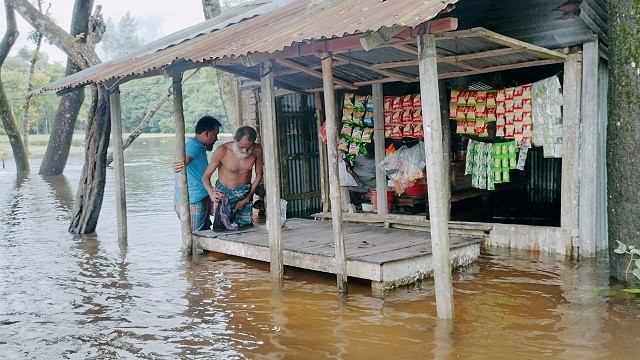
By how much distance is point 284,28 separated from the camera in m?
6.73

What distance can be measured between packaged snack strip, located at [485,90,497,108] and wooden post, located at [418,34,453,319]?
3.57 metres

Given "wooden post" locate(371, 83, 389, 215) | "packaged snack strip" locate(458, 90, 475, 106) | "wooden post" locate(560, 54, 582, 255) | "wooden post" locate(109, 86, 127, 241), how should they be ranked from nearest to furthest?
"wooden post" locate(560, 54, 582, 255), "packaged snack strip" locate(458, 90, 475, 106), "wooden post" locate(371, 83, 389, 215), "wooden post" locate(109, 86, 127, 241)

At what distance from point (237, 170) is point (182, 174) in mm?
736

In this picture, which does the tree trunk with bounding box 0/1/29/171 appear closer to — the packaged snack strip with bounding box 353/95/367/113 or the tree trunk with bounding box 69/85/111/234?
the tree trunk with bounding box 69/85/111/234

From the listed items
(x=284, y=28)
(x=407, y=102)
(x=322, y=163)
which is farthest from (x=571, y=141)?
(x=322, y=163)

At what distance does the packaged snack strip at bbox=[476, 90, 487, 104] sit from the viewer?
8.64m

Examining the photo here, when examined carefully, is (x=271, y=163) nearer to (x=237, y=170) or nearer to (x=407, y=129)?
(x=237, y=170)

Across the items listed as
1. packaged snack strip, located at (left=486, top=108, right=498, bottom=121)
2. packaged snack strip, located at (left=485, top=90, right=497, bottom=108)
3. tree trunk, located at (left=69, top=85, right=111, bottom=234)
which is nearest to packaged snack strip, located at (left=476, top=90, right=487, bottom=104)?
packaged snack strip, located at (left=485, top=90, right=497, bottom=108)

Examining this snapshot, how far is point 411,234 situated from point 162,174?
15.0 metres

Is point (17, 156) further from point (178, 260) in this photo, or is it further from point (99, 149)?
point (178, 260)

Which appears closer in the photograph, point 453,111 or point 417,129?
point 453,111

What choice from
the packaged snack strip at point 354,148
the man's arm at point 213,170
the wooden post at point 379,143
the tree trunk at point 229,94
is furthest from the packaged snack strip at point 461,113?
the tree trunk at point 229,94

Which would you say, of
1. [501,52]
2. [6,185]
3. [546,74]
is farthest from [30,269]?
[6,185]

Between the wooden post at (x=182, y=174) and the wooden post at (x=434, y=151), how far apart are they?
4147 mm
